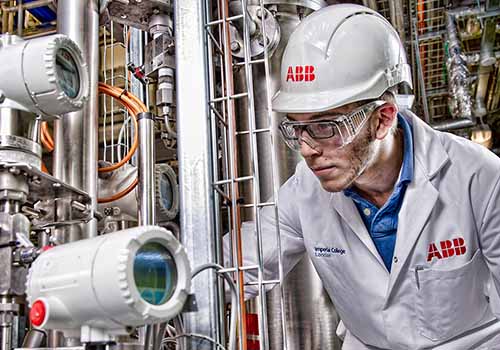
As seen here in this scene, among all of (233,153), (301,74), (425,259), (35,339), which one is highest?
(301,74)

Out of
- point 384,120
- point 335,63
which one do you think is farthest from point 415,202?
point 335,63

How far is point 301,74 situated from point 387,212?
0.44 metres

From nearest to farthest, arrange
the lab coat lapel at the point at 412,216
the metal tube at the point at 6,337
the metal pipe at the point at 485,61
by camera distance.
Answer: the metal tube at the point at 6,337 → the lab coat lapel at the point at 412,216 → the metal pipe at the point at 485,61

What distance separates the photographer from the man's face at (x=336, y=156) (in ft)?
4.50

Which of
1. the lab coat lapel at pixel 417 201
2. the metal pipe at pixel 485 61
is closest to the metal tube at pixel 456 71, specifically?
the metal pipe at pixel 485 61

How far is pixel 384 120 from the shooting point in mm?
1482

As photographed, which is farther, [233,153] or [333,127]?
[333,127]

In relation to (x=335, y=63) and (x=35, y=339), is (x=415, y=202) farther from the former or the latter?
(x=35, y=339)

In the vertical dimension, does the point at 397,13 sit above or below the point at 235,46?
above

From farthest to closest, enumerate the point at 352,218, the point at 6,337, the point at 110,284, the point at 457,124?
the point at 457,124 → the point at 352,218 → the point at 6,337 → the point at 110,284

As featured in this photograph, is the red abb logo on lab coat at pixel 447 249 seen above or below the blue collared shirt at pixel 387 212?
below

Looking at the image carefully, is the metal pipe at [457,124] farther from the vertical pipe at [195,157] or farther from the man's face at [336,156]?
the vertical pipe at [195,157]

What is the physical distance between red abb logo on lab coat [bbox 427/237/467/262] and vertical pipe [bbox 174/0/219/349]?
2.05 ft

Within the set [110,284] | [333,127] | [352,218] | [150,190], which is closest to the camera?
[110,284]
